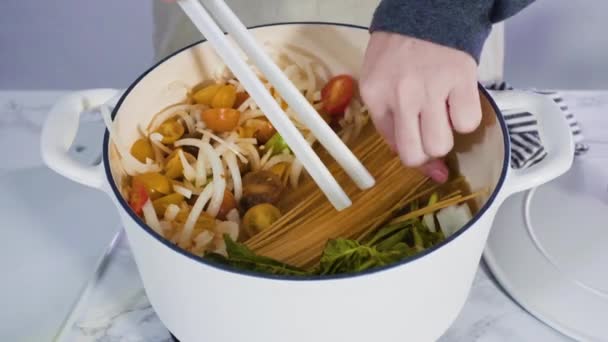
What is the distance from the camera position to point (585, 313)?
25.9 inches

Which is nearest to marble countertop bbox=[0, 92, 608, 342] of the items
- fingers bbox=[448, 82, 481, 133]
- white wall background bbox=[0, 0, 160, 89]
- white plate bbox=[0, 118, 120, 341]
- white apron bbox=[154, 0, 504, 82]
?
white plate bbox=[0, 118, 120, 341]

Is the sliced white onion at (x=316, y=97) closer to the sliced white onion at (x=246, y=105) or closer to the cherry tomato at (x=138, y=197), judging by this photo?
the sliced white onion at (x=246, y=105)

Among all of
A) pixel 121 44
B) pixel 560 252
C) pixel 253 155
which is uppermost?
pixel 253 155

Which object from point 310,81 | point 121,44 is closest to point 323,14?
point 310,81

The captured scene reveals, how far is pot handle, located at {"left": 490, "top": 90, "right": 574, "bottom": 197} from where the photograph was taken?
54 centimetres

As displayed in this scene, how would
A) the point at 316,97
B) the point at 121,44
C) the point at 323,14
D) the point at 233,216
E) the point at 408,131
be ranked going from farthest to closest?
the point at 121,44, the point at 323,14, the point at 316,97, the point at 233,216, the point at 408,131

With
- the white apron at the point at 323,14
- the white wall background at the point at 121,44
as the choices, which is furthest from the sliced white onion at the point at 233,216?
the white wall background at the point at 121,44

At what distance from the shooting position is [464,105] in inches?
21.9

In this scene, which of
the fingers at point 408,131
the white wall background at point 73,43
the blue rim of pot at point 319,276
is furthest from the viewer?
the white wall background at point 73,43

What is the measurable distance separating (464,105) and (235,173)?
0.79 ft

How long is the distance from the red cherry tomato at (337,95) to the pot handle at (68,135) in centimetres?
22

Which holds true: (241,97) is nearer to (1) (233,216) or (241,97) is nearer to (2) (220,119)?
(2) (220,119)

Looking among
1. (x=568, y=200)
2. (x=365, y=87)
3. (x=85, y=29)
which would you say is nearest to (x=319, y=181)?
(x=365, y=87)

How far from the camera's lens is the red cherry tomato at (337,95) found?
75 cm
